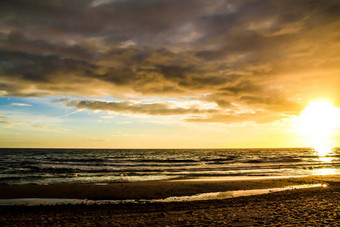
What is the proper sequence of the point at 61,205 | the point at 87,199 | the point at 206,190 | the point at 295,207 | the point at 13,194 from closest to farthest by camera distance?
the point at 295,207, the point at 61,205, the point at 87,199, the point at 13,194, the point at 206,190

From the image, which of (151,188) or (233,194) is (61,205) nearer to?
(151,188)

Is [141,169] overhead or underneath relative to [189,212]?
underneath

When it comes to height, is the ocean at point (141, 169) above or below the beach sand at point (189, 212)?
below

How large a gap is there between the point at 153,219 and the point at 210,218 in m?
2.63

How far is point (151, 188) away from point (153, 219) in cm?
932

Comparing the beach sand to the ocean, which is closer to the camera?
the beach sand

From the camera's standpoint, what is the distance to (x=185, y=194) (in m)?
17.5

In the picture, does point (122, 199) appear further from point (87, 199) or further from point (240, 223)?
point (240, 223)

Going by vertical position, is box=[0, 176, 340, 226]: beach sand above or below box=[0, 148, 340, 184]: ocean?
above

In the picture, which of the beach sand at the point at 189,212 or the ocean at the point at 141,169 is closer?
the beach sand at the point at 189,212

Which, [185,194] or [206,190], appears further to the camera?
[206,190]

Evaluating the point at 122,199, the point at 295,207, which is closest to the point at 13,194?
the point at 122,199

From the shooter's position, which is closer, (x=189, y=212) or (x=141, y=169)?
(x=189, y=212)

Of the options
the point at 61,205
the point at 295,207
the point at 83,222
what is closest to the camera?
the point at 83,222
